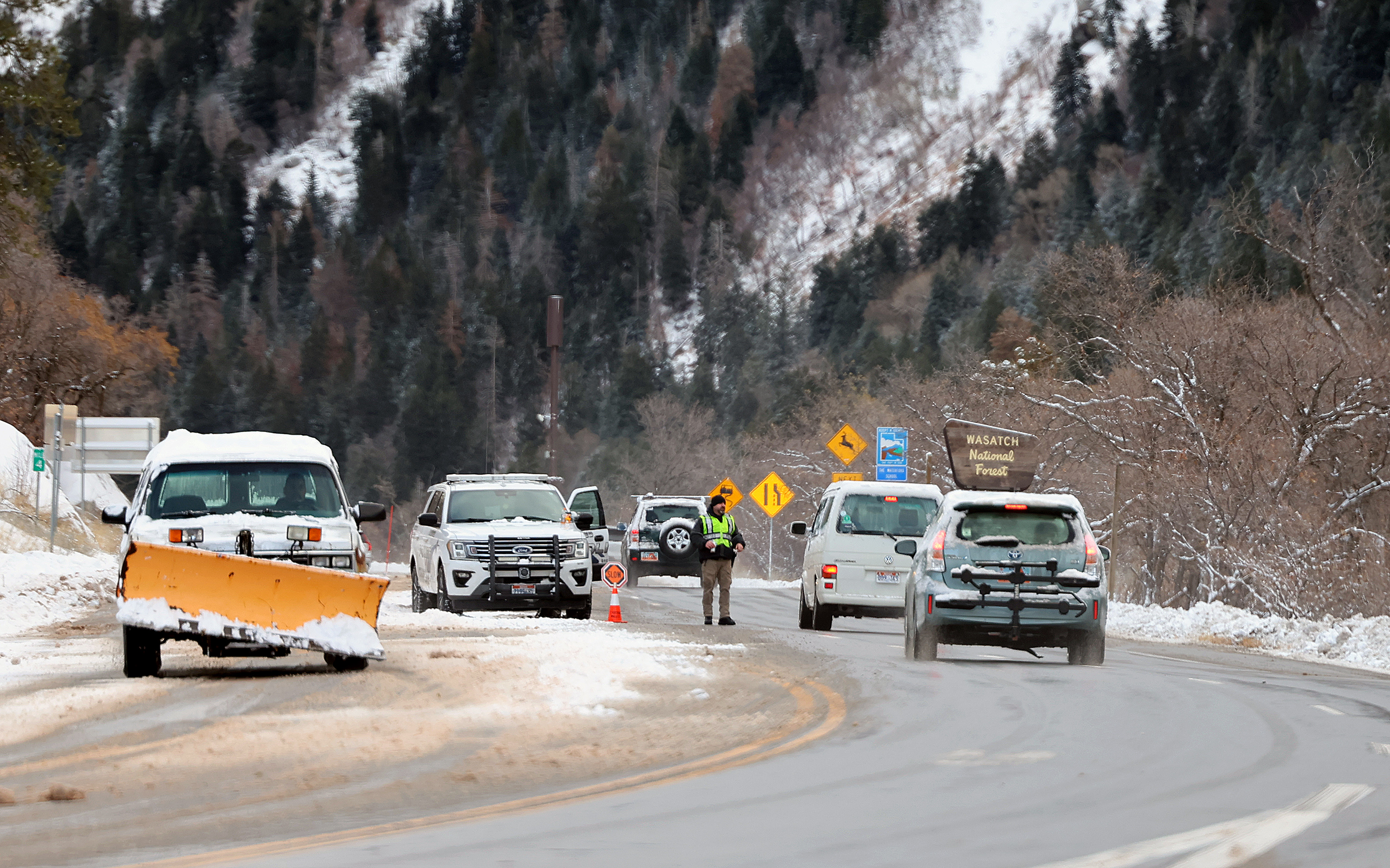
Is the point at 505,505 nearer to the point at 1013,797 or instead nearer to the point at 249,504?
the point at 249,504

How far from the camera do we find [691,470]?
11150 cm

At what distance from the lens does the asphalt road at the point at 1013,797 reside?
7.84 m

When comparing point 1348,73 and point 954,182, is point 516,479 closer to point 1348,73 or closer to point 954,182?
point 1348,73

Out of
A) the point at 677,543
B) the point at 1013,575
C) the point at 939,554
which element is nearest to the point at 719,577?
the point at 939,554

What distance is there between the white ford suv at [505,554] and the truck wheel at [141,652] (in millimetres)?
9648

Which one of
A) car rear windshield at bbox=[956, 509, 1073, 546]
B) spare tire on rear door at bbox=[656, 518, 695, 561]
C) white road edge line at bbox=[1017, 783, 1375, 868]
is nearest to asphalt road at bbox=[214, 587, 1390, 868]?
white road edge line at bbox=[1017, 783, 1375, 868]

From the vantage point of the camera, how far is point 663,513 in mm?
40719

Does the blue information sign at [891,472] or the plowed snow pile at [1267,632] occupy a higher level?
the blue information sign at [891,472]

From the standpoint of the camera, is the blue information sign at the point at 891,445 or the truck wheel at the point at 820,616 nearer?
the truck wheel at the point at 820,616

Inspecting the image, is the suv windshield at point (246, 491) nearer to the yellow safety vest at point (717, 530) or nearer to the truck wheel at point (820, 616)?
the yellow safety vest at point (717, 530)

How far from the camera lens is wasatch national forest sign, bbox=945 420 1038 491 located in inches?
1489

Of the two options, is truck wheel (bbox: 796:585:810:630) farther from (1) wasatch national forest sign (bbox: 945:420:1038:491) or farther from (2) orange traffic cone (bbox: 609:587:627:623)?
(1) wasatch national forest sign (bbox: 945:420:1038:491)

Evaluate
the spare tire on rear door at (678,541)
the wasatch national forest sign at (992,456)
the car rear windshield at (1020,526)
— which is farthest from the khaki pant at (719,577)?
the spare tire on rear door at (678,541)

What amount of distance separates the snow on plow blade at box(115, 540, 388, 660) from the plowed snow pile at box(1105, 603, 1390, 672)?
11779mm
